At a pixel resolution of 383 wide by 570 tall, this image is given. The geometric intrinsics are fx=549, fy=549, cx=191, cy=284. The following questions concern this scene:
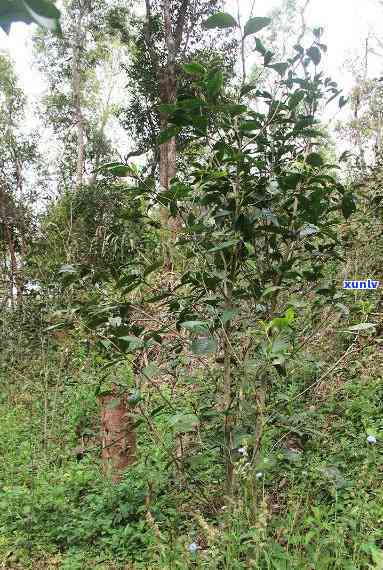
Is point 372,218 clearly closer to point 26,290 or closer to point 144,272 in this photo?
point 144,272

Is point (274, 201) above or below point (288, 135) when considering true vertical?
below

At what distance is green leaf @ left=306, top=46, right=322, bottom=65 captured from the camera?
2.14 m

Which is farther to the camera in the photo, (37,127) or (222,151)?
(37,127)

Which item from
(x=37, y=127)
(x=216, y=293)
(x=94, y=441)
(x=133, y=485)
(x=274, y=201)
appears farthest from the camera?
(x=37, y=127)

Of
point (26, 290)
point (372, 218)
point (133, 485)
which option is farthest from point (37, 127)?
point (133, 485)

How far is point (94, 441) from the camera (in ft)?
14.0

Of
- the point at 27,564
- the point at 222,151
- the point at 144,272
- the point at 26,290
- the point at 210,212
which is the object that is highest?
the point at 222,151

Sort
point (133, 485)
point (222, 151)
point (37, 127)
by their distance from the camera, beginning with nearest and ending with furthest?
1. point (222, 151)
2. point (133, 485)
3. point (37, 127)

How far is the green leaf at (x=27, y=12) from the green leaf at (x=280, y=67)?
171 cm

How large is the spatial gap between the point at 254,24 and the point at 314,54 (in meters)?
0.55

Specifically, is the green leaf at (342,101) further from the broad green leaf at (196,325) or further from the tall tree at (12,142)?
the tall tree at (12,142)

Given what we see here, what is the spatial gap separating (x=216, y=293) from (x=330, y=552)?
110 centimetres

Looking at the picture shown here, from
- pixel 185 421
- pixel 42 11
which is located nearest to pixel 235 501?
pixel 185 421

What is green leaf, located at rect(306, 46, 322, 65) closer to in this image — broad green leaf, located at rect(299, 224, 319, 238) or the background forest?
the background forest
